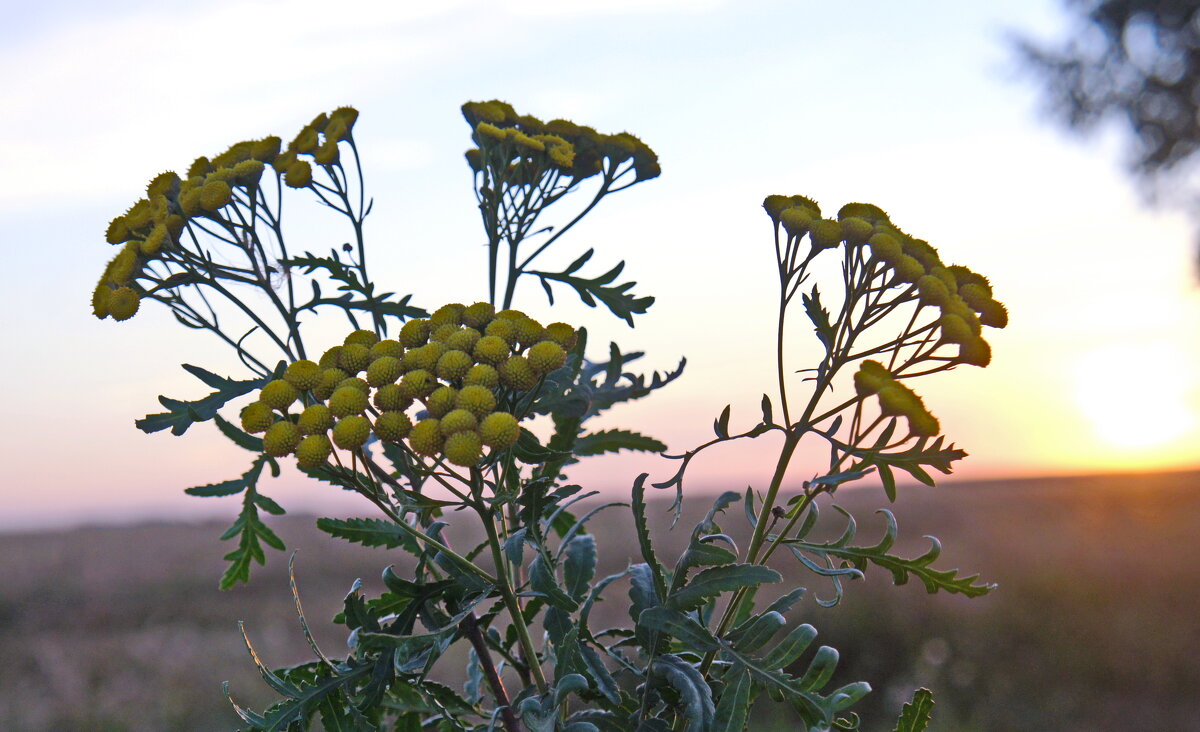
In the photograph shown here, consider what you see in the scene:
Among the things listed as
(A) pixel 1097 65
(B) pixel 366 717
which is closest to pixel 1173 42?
(A) pixel 1097 65

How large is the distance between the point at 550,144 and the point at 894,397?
832 mm

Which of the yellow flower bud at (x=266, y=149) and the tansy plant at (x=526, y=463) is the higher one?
the yellow flower bud at (x=266, y=149)

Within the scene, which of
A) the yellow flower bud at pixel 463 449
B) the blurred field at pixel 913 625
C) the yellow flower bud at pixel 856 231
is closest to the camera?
the yellow flower bud at pixel 463 449

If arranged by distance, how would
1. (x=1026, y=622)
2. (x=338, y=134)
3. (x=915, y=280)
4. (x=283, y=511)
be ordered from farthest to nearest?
1. (x=1026, y=622)
2. (x=338, y=134)
3. (x=283, y=511)
4. (x=915, y=280)

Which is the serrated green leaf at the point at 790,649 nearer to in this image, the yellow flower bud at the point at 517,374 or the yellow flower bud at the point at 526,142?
the yellow flower bud at the point at 517,374

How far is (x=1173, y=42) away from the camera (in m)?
10.7

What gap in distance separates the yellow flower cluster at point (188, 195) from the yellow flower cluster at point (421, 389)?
0.44 m

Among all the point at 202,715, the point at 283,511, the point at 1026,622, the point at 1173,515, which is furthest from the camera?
the point at 1173,515

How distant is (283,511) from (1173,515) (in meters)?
9.69

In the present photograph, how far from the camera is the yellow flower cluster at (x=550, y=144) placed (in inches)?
66.5

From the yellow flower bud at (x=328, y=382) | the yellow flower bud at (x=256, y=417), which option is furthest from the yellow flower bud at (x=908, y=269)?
the yellow flower bud at (x=256, y=417)

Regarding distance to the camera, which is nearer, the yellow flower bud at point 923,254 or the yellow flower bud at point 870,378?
the yellow flower bud at point 870,378

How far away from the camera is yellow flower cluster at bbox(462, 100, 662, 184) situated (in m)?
1.69

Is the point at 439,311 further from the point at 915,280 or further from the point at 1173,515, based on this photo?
the point at 1173,515
